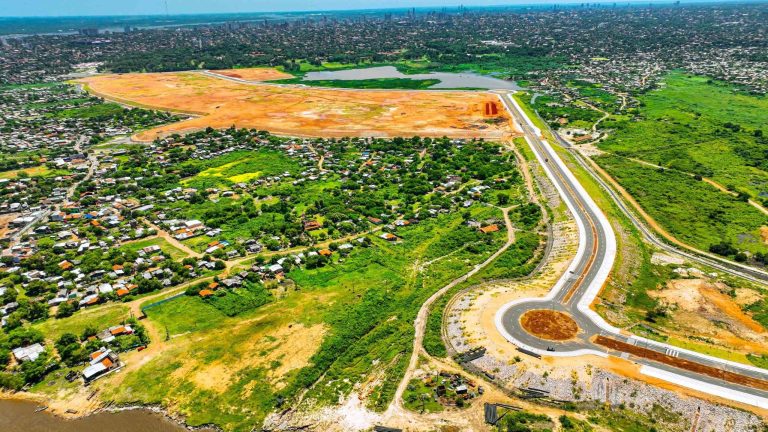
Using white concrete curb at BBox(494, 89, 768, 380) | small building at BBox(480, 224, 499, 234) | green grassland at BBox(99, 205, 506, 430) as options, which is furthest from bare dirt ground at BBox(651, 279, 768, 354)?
green grassland at BBox(99, 205, 506, 430)

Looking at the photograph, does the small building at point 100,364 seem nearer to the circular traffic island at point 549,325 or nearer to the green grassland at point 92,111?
the circular traffic island at point 549,325

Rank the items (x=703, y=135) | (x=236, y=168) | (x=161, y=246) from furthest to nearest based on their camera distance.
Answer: (x=703, y=135), (x=236, y=168), (x=161, y=246)

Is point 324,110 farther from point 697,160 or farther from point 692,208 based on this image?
point 692,208

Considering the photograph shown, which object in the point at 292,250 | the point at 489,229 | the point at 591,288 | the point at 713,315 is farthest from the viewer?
the point at 489,229

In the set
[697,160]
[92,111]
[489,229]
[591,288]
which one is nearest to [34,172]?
[92,111]

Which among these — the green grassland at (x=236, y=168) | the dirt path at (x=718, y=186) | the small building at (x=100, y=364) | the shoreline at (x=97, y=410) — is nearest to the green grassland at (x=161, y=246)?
the small building at (x=100, y=364)
